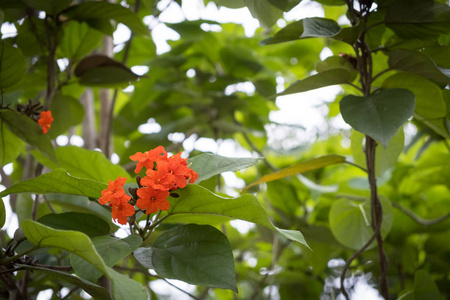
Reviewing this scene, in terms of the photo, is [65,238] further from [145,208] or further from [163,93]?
[163,93]

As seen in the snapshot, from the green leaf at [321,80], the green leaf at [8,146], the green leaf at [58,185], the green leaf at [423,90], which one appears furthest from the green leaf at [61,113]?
the green leaf at [423,90]

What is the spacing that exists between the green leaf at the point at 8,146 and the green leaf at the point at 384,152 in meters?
0.61

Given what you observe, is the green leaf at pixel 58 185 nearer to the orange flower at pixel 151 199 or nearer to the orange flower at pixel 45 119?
the orange flower at pixel 151 199

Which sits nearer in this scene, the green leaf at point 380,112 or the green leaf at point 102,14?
the green leaf at point 380,112

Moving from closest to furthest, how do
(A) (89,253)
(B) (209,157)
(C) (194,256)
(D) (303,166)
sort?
(A) (89,253), (C) (194,256), (B) (209,157), (D) (303,166)

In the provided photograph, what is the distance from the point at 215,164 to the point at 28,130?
30 cm

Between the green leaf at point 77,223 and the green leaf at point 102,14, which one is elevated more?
the green leaf at point 102,14

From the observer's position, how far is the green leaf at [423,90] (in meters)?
0.73

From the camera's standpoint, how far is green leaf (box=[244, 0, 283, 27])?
0.65 m

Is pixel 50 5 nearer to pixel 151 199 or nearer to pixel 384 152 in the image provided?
pixel 151 199

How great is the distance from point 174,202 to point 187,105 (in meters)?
0.75

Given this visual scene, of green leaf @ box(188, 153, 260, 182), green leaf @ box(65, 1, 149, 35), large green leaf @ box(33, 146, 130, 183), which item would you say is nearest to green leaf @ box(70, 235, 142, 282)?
green leaf @ box(188, 153, 260, 182)

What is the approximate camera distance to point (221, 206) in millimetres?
552

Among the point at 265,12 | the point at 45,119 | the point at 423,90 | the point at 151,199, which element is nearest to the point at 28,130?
the point at 45,119
